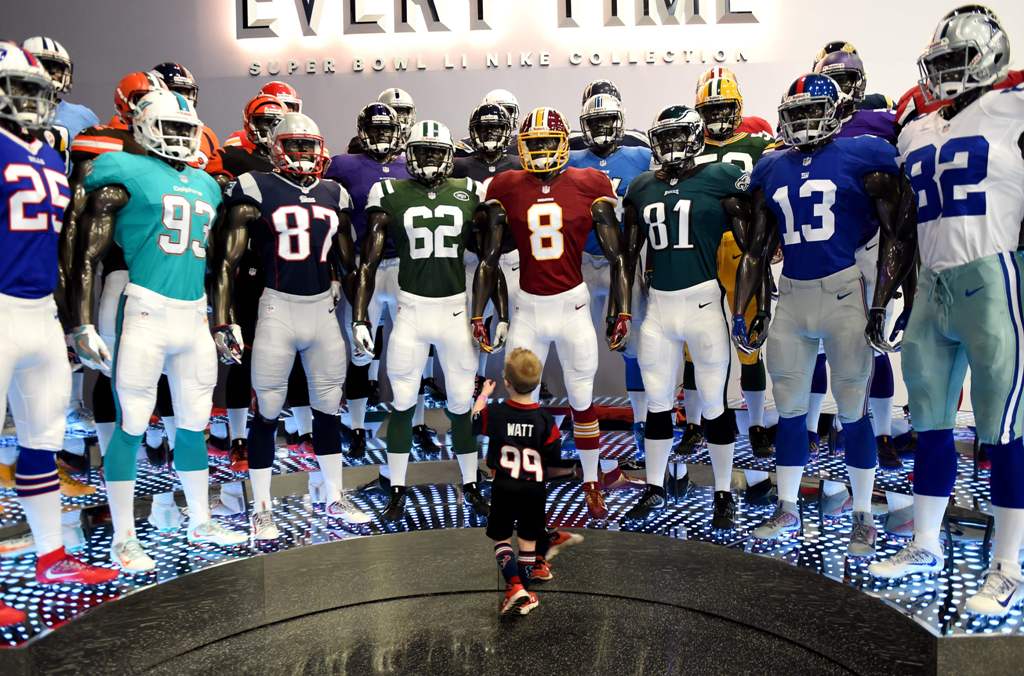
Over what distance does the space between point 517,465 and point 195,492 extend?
155 cm

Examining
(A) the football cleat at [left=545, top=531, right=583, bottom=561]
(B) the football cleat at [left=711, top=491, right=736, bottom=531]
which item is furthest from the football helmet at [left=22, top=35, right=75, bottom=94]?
(B) the football cleat at [left=711, top=491, right=736, bottom=531]

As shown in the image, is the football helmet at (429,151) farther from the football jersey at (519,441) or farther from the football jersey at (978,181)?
the football jersey at (978,181)

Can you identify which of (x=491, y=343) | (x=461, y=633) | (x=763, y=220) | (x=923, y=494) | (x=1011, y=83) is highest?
(x=1011, y=83)

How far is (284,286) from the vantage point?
417 cm

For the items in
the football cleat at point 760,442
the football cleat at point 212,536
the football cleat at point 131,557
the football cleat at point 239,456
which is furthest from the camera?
the football cleat at point 760,442

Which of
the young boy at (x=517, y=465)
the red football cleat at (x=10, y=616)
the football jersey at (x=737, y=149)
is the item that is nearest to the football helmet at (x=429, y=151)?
the young boy at (x=517, y=465)

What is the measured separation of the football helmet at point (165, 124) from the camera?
376 centimetres

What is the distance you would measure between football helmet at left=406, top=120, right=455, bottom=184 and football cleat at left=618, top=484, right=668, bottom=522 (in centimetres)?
192

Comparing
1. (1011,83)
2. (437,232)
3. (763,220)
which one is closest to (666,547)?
(763,220)

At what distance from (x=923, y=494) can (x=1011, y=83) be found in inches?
64.1

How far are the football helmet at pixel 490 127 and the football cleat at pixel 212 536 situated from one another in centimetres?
269

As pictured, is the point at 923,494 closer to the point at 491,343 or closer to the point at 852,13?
the point at 491,343

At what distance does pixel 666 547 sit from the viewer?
3.93 metres

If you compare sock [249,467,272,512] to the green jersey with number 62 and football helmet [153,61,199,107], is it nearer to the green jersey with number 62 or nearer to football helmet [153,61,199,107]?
the green jersey with number 62
